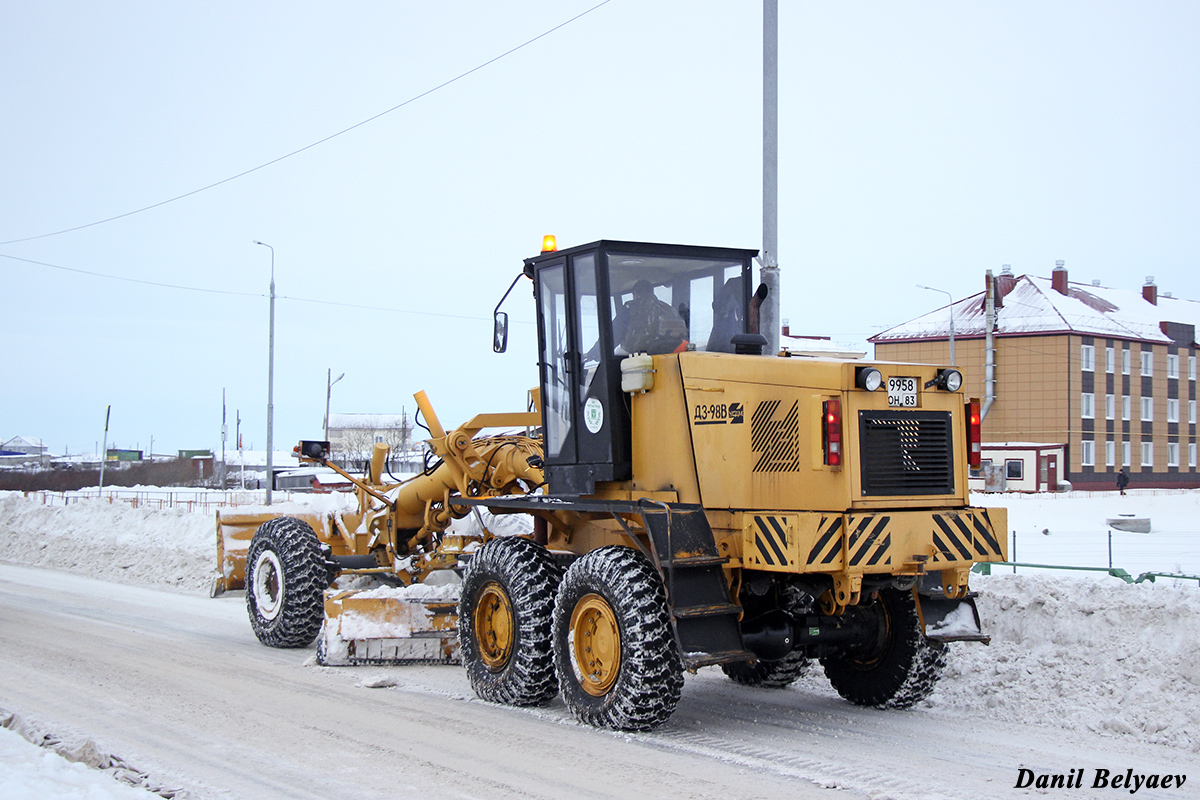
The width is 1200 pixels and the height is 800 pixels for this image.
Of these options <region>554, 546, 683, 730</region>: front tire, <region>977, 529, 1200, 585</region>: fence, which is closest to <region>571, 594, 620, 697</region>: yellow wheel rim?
<region>554, 546, 683, 730</region>: front tire

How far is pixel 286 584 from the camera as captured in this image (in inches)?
444

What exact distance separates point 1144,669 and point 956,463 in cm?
216

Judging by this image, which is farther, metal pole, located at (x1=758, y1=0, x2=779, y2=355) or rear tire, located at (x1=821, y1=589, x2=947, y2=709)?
metal pole, located at (x1=758, y1=0, x2=779, y2=355)

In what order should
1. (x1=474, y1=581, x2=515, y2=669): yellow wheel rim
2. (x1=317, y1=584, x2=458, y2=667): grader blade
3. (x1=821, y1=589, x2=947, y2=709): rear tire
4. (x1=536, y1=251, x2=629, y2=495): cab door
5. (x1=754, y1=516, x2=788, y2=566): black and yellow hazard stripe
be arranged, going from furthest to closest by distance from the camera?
(x1=317, y1=584, x2=458, y2=667): grader blade → (x1=474, y1=581, x2=515, y2=669): yellow wheel rim → (x1=536, y1=251, x2=629, y2=495): cab door → (x1=821, y1=589, x2=947, y2=709): rear tire → (x1=754, y1=516, x2=788, y2=566): black and yellow hazard stripe

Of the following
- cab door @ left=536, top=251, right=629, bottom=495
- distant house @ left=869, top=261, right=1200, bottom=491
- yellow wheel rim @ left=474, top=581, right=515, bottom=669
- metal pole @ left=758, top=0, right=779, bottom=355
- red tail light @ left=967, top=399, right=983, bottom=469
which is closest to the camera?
red tail light @ left=967, top=399, right=983, bottom=469

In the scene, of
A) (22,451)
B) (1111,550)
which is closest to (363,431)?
(22,451)

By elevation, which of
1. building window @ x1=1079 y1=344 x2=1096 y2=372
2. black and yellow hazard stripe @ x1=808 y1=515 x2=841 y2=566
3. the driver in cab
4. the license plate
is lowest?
black and yellow hazard stripe @ x1=808 y1=515 x2=841 y2=566

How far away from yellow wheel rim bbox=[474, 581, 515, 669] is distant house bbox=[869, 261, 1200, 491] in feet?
150

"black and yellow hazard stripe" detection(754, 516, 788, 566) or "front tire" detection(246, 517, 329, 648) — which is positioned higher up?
"black and yellow hazard stripe" detection(754, 516, 788, 566)

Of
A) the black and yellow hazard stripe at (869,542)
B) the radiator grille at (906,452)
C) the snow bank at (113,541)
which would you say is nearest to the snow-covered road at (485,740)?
the black and yellow hazard stripe at (869,542)

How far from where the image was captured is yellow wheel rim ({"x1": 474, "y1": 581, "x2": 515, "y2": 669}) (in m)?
8.74

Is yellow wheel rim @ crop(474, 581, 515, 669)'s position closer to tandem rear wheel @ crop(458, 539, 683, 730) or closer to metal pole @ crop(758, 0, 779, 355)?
tandem rear wheel @ crop(458, 539, 683, 730)

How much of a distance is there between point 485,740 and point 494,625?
1.75 metres

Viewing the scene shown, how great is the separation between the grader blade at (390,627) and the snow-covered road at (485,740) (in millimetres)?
188
